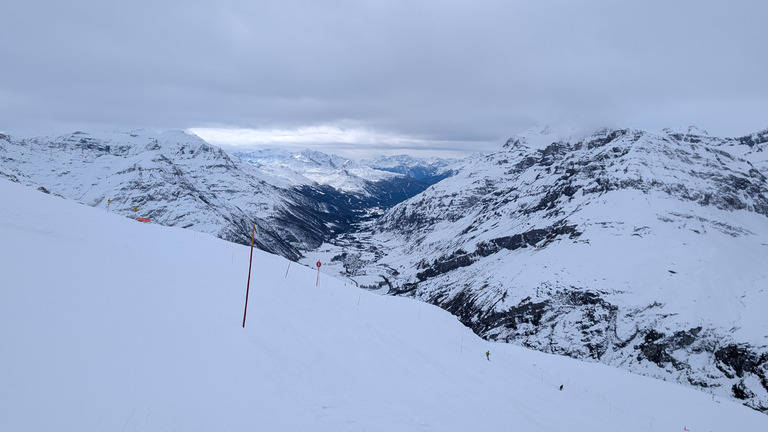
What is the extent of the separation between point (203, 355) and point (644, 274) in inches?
4701

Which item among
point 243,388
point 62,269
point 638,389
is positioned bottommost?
point 638,389

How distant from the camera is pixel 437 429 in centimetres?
1093

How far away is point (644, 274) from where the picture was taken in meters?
98.9

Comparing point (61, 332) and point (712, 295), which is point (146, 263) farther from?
point (712, 295)

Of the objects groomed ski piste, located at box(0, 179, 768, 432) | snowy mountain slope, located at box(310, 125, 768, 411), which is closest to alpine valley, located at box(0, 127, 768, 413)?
snowy mountain slope, located at box(310, 125, 768, 411)

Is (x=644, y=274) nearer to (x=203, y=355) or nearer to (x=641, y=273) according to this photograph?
(x=641, y=273)

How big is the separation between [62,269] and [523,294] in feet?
375

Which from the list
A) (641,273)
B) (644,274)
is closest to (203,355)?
(644,274)

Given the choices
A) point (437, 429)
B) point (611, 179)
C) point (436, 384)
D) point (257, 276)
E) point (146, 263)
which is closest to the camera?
point (437, 429)

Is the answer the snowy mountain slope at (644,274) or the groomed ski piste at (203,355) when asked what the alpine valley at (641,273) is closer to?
the snowy mountain slope at (644,274)

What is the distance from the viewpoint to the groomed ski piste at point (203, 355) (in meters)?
7.79

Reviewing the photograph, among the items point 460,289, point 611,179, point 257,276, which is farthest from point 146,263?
point 611,179

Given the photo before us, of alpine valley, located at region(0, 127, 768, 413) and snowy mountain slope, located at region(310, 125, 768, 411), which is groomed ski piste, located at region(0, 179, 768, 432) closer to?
alpine valley, located at region(0, 127, 768, 413)

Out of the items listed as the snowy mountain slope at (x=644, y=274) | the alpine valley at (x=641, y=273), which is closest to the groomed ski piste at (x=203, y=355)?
the alpine valley at (x=641, y=273)
